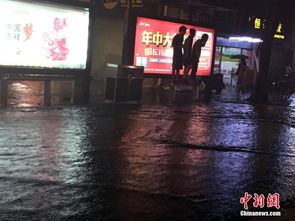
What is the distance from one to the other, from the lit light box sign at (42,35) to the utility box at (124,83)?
1066mm

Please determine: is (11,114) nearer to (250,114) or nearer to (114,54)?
(250,114)

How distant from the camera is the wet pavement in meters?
4.80

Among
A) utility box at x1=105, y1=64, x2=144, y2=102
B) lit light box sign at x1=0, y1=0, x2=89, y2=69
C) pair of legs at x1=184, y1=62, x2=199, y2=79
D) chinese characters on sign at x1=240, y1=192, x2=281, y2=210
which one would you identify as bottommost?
chinese characters on sign at x1=240, y1=192, x2=281, y2=210

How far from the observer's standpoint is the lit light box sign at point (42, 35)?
457 inches

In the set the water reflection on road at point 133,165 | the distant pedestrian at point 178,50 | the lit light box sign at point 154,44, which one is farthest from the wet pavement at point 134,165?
the distant pedestrian at point 178,50

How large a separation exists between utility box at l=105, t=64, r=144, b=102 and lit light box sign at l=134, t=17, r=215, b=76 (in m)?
1.86

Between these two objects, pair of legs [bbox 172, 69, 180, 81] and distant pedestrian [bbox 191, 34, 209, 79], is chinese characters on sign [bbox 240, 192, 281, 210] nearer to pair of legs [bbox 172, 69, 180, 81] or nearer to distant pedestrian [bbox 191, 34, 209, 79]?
pair of legs [bbox 172, 69, 180, 81]

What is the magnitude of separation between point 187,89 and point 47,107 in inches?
373

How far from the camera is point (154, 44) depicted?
16234 mm

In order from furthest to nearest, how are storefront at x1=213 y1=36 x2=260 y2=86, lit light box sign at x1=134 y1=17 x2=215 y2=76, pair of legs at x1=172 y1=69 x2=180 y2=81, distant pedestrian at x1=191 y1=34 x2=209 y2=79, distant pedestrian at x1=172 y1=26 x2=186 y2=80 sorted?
storefront at x1=213 y1=36 x2=260 y2=86, distant pedestrian at x1=191 y1=34 x2=209 y2=79, pair of legs at x1=172 y1=69 x2=180 y2=81, distant pedestrian at x1=172 y1=26 x2=186 y2=80, lit light box sign at x1=134 y1=17 x2=215 y2=76

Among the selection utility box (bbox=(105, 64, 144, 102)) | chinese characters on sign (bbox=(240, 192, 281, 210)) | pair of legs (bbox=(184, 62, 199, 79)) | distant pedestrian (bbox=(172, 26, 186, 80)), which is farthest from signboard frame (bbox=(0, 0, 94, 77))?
chinese characters on sign (bbox=(240, 192, 281, 210))

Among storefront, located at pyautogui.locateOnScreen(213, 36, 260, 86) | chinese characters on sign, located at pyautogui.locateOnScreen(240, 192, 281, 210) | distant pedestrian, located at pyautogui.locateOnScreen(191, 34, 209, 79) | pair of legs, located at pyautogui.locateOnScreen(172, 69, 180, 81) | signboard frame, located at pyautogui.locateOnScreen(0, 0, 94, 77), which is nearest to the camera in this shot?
chinese characters on sign, located at pyautogui.locateOnScreen(240, 192, 281, 210)

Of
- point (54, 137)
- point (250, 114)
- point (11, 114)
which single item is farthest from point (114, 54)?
point (54, 137)

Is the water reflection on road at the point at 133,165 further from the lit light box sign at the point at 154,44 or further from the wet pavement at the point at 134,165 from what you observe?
the lit light box sign at the point at 154,44
